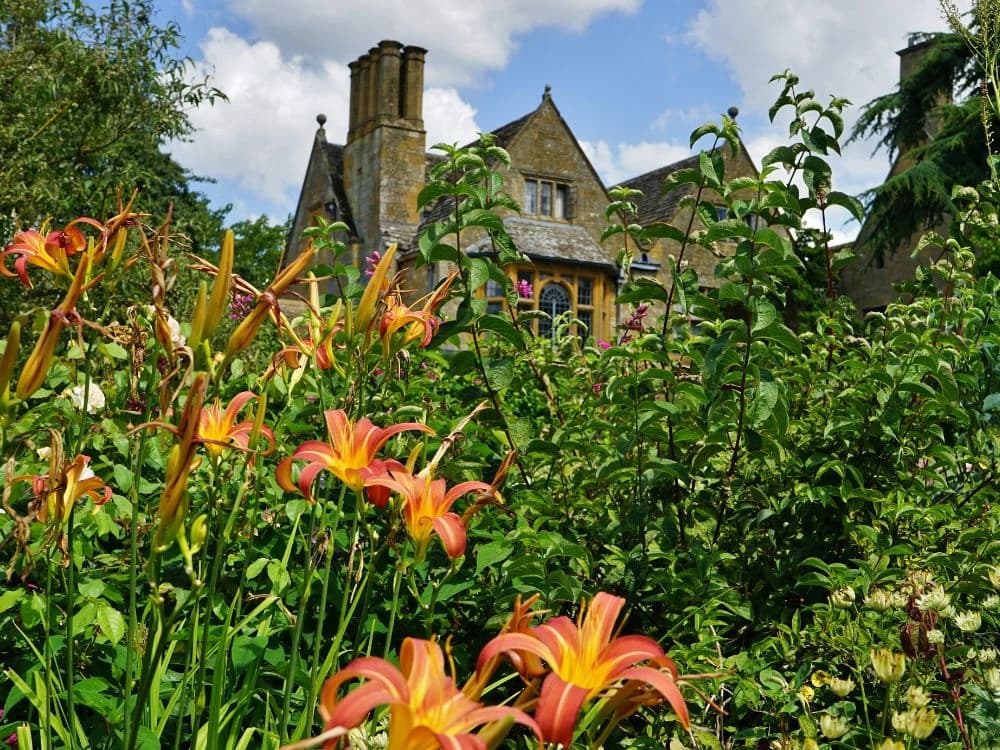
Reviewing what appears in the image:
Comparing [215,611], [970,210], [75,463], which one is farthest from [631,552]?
[970,210]

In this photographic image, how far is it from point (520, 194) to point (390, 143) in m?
3.19

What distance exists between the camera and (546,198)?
78.9 feet

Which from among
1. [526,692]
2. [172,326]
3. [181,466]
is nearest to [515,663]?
[526,692]

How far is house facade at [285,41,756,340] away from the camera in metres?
23.2

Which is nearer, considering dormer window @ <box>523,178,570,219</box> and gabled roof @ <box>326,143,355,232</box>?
dormer window @ <box>523,178,570,219</box>

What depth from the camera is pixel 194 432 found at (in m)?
0.93

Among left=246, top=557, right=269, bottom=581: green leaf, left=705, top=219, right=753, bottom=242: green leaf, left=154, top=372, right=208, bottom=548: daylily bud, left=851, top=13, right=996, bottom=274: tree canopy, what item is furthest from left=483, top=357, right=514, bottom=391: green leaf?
left=851, top=13, right=996, bottom=274: tree canopy

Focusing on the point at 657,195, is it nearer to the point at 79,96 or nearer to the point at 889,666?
the point at 79,96

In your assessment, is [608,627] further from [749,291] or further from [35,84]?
[35,84]

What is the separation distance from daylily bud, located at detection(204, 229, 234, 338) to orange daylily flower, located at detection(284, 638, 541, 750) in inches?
17.7

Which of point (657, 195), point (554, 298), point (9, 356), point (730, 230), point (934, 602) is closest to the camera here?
point (9, 356)

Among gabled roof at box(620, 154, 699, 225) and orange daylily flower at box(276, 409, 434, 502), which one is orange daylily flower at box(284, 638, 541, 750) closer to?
orange daylily flower at box(276, 409, 434, 502)

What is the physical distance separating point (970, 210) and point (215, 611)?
2.72 meters

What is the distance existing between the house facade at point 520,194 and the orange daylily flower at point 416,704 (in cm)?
2169
